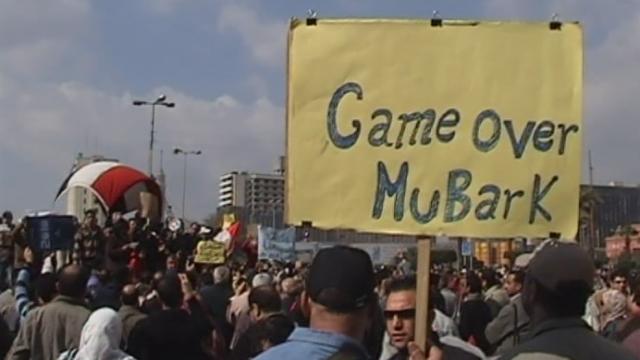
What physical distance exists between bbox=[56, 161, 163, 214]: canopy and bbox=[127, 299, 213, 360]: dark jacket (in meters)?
11.6

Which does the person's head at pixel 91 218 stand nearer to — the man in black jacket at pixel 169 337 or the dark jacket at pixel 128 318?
the dark jacket at pixel 128 318

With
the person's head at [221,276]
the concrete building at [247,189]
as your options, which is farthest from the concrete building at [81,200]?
the concrete building at [247,189]

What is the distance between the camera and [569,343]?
4.29 meters

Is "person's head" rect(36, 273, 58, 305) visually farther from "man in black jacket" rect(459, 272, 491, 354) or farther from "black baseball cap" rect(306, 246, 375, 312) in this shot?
"black baseball cap" rect(306, 246, 375, 312)

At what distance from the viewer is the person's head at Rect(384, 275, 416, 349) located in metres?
5.75

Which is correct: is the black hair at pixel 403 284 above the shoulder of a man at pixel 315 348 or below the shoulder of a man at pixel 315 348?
above

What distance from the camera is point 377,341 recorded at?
6469 millimetres

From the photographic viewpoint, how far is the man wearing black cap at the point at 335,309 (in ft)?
12.1

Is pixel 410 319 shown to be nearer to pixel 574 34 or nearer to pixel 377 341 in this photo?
pixel 377 341

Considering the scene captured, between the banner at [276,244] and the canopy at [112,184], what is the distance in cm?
917

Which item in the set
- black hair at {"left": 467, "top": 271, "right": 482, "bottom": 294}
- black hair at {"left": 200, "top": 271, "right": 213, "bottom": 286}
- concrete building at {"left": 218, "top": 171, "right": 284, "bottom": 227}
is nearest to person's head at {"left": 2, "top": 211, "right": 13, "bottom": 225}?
black hair at {"left": 200, "top": 271, "right": 213, "bottom": 286}

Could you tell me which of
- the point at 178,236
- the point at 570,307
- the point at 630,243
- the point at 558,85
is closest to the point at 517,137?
the point at 558,85

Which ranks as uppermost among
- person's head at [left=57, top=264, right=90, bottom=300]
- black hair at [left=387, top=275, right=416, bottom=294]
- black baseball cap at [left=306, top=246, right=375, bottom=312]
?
black baseball cap at [left=306, top=246, right=375, bottom=312]

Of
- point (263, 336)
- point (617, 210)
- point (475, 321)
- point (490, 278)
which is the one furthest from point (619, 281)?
point (617, 210)
